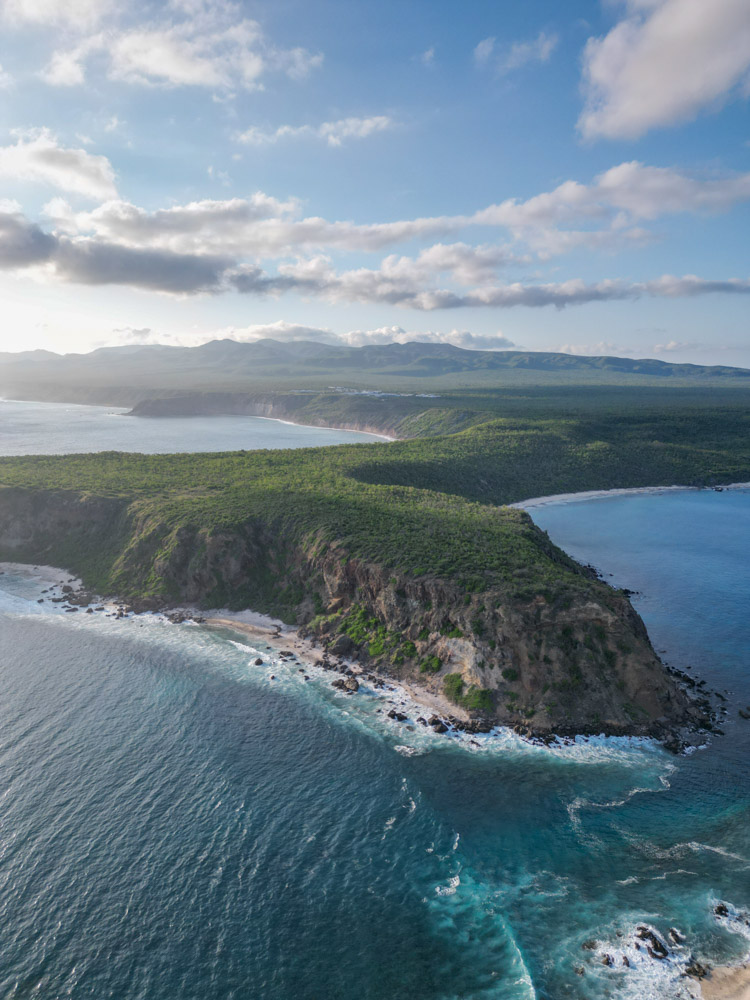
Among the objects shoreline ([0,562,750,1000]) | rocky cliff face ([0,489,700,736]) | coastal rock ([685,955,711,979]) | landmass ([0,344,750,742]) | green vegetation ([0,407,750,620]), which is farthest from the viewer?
green vegetation ([0,407,750,620])

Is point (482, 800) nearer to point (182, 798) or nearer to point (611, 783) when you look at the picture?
point (611, 783)

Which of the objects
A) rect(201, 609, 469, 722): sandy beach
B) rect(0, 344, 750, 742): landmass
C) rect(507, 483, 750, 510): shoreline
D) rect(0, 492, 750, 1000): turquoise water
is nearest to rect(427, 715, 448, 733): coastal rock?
rect(201, 609, 469, 722): sandy beach

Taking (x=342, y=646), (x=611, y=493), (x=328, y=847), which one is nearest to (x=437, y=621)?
(x=342, y=646)

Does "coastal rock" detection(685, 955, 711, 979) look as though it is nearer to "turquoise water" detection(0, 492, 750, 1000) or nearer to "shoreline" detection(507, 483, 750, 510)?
"turquoise water" detection(0, 492, 750, 1000)

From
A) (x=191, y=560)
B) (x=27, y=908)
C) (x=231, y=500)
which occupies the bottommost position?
(x=27, y=908)

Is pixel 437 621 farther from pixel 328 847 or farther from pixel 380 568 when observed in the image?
pixel 328 847

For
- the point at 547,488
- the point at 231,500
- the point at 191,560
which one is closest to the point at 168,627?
the point at 191,560
